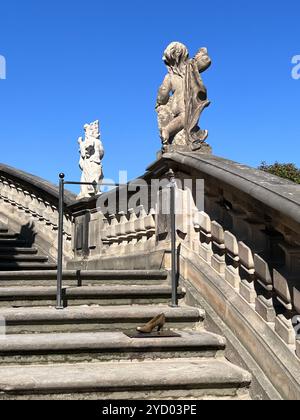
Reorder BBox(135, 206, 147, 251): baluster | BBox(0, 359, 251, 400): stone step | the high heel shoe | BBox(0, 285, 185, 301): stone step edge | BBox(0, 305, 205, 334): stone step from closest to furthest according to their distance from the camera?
BBox(0, 359, 251, 400): stone step < the high heel shoe < BBox(0, 305, 205, 334): stone step < BBox(0, 285, 185, 301): stone step edge < BBox(135, 206, 147, 251): baluster

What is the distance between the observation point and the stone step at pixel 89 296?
5016 millimetres

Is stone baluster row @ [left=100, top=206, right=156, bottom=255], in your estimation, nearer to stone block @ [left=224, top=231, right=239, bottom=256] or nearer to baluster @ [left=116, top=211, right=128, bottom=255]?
baluster @ [left=116, top=211, right=128, bottom=255]

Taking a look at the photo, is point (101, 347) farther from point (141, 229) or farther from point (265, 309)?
point (141, 229)

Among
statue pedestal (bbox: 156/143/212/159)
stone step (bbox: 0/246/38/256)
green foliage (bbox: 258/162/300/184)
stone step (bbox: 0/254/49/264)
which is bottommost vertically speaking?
stone step (bbox: 0/254/49/264)

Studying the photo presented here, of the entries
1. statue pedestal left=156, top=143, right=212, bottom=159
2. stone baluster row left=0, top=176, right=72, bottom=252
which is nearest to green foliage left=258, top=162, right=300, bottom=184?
stone baluster row left=0, top=176, right=72, bottom=252

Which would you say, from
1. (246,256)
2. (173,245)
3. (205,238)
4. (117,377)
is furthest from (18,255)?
(117,377)

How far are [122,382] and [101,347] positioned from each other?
0.51 m

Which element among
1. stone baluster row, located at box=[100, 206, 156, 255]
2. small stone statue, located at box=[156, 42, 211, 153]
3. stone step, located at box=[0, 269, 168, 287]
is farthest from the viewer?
stone baluster row, located at box=[100, 206, 156, 255]

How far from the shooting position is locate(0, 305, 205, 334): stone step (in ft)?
14.7

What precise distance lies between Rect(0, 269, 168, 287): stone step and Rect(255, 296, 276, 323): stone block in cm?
178

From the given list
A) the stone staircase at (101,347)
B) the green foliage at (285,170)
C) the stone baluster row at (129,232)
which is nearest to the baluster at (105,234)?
the stone baluster row at (129,232)

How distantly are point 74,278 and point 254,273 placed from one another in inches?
83.2

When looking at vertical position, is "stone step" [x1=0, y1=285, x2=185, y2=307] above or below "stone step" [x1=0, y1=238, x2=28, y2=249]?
below

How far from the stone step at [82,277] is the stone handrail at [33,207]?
3894 millimetres
